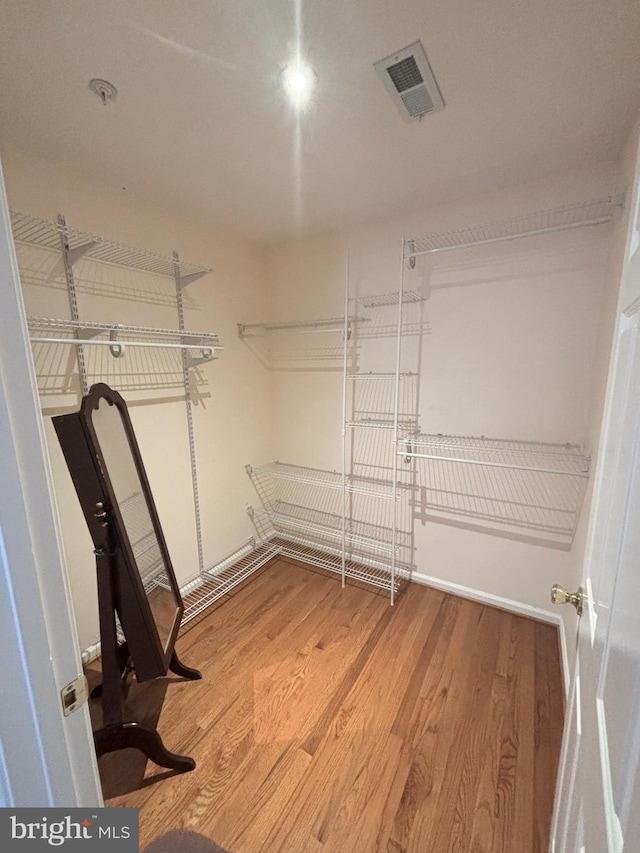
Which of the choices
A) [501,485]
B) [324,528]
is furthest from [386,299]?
[324,528]

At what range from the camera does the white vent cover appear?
104 cm

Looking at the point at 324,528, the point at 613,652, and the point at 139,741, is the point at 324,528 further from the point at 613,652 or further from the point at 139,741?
the point at 613,652

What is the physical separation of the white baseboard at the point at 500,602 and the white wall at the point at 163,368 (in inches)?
Answer: 57.4

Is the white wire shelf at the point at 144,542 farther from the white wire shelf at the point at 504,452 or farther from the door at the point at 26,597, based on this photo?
the white wire shelf at the point at 504,452

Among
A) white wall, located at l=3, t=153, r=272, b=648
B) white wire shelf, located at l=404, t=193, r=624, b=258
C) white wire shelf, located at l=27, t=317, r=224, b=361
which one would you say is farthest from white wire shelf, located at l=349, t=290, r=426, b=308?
white wire shelf, located at l=27, t=317, r=224, b=361

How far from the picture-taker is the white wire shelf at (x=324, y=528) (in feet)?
8.27

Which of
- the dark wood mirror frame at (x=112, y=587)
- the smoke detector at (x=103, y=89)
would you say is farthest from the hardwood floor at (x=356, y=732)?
the smoke detector at (x=103, y=89)

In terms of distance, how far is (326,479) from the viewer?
8.89ft

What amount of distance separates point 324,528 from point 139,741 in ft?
5.60

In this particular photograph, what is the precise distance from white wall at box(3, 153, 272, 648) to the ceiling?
0.18 m

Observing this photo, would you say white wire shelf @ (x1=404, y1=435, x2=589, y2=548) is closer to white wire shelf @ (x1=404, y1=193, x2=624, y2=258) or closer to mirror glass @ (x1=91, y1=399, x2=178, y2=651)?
white wire shelf @ (x1=404, y1=193, x2=624, y2=258)

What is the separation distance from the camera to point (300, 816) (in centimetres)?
119

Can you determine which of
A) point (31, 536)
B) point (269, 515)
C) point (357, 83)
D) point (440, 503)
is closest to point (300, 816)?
point (31, 536)

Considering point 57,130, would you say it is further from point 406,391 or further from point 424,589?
point 424,589
